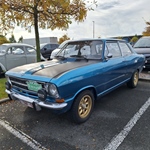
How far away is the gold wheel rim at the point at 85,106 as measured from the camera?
3.08 m

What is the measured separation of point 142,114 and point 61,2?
430cm

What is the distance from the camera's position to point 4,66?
661cm

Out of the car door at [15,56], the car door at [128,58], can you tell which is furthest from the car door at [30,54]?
the car door at [128,58]

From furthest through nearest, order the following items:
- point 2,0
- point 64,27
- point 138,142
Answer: point 64,27 → point 2,0 → point 138,142

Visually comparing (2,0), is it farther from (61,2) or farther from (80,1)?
(80,1)

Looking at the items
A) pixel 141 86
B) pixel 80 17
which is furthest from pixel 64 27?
pixel 141 86

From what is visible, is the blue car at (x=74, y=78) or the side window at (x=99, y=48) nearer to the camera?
the blue car at (x=74, y=78)

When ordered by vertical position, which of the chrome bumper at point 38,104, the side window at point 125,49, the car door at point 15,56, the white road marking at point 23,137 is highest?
the side window at point 125,49

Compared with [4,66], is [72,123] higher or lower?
lower

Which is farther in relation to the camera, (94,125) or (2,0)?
(2,0)

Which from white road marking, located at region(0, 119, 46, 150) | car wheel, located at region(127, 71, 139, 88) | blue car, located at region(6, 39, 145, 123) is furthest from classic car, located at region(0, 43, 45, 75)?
car wheel, located at region(127, 71, 139, 88)

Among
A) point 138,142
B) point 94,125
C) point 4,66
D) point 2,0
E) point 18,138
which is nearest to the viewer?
point 138,142

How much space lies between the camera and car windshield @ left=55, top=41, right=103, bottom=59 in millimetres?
3668

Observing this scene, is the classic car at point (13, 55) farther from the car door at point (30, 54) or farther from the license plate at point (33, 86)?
the license plate at point (33, 86)
